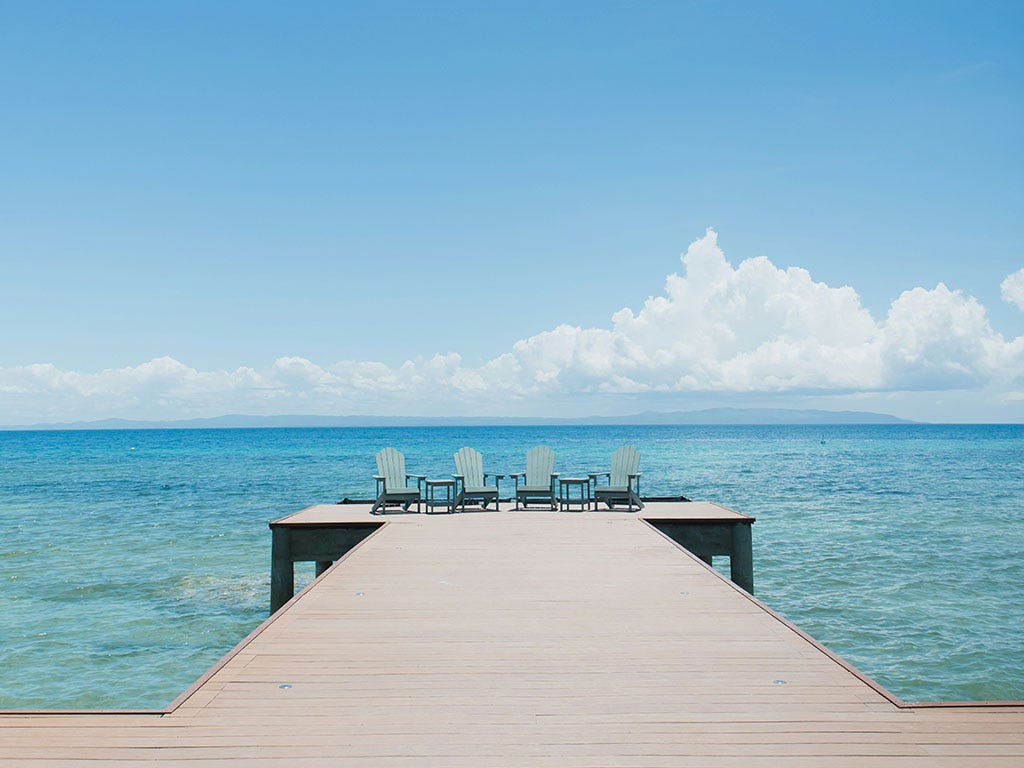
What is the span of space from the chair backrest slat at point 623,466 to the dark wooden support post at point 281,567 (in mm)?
4330

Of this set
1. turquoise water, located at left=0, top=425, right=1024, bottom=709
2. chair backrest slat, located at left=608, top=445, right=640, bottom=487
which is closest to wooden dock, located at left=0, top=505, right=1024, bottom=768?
turquoise water, located at left=0, top=425, right=1024, bottom=709

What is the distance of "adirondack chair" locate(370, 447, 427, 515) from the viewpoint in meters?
10.0

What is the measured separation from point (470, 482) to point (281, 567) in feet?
9.79

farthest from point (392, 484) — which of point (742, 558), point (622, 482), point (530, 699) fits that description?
point (530, 699)

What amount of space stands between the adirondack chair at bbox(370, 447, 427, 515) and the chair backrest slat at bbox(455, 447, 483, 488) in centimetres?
72

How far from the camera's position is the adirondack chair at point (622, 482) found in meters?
10.1

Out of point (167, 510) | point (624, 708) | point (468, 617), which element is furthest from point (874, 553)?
point (167, 510)

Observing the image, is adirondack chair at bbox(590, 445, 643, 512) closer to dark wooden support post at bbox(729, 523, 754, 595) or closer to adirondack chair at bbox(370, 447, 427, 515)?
dark wooden support post at bbox(729, 523, 754, 595)

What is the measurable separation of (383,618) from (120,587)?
27.5 feet

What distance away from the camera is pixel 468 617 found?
16.1 ft

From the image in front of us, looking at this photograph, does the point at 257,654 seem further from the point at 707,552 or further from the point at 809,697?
the point at 707,552

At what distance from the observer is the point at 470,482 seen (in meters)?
10.6

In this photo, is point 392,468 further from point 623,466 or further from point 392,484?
point 623,466

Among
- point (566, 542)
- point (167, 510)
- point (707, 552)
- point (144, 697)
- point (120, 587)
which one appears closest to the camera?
point (144, 697)
